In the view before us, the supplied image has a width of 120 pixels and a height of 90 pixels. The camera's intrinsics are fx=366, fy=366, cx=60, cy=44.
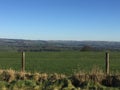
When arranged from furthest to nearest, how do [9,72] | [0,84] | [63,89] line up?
[9,72], [0,84], [63,89]

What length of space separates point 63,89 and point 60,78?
1.75 meters

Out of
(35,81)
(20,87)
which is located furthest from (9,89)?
(35,81)

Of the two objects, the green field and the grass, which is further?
the green field

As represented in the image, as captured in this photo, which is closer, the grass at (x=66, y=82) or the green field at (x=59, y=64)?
the grass at (x=66, y=82)

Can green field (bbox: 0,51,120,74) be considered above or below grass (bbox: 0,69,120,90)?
below

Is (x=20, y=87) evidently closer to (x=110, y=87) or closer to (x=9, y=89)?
(x=9, y=89)

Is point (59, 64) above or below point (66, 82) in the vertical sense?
below

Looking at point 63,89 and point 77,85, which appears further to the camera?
point 77,85

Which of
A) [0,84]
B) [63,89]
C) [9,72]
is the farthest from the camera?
[9,72]

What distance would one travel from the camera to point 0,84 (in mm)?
15836

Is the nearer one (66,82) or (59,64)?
(66,82)

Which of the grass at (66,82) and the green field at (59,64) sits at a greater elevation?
the grass at (66,82)

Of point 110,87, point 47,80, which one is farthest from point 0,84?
point 110,87

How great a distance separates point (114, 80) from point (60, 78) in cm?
242
